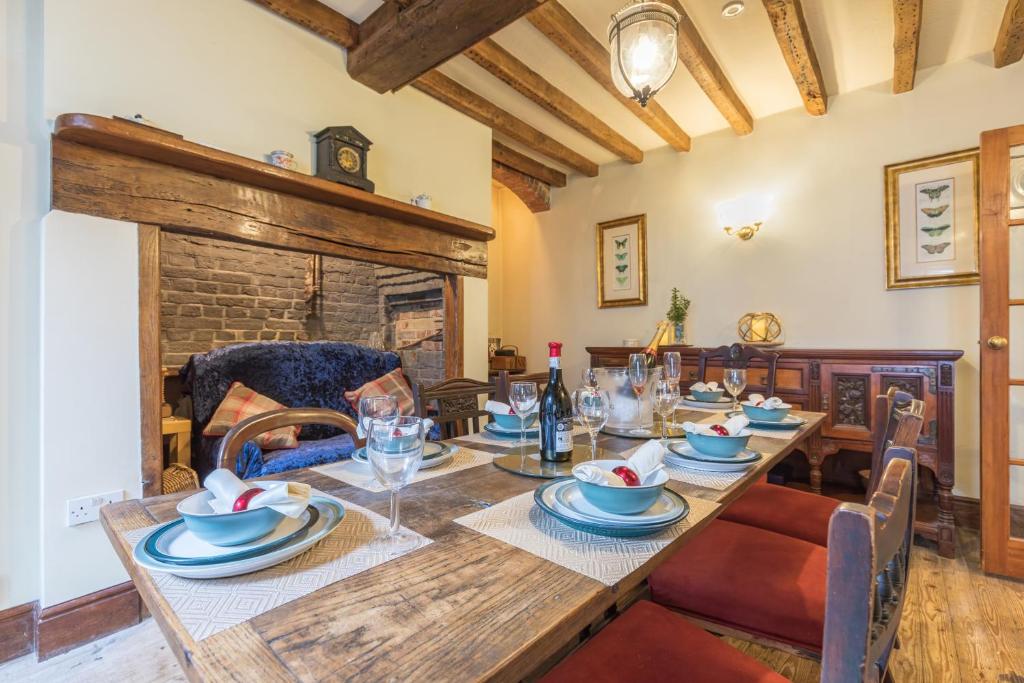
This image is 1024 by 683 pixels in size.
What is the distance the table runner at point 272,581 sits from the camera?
517 millimetres

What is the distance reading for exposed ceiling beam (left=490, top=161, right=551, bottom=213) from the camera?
3.91 meters

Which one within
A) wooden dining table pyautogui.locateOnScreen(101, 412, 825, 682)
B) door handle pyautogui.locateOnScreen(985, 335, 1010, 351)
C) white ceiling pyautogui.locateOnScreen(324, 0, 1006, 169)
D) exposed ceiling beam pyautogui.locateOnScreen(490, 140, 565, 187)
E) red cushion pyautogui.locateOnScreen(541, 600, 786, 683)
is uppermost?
white ceiling pyautogui.locateOnScreen(324, 0, 1006, 169)

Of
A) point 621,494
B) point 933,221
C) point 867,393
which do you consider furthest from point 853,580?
point 933,221

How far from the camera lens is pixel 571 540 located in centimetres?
70

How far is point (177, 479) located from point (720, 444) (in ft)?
7.10

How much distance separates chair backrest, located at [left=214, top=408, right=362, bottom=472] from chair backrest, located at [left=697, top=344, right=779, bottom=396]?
1931 millimetres

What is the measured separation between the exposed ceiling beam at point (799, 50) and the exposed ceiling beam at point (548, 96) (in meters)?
1.16

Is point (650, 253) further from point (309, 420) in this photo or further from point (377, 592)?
point (377, 592)

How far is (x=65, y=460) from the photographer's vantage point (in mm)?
1538

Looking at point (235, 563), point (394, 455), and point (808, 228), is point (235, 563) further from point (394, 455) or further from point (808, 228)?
point (808, 228)

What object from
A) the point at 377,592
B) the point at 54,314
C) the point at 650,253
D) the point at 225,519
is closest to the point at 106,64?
the point at 54,314

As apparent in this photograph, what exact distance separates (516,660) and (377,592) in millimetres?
202

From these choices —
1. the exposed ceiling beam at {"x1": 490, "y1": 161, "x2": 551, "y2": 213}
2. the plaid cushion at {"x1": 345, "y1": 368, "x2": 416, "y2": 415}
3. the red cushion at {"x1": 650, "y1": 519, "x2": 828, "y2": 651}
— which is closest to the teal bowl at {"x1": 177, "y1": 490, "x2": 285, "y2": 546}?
the red cushion at {"x1": 650, "y1": 519, "x2": 828, "y2": 651}

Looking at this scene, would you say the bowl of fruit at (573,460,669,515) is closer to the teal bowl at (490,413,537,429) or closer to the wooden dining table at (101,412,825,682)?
the wooden dining table at (101,412,825,682)
